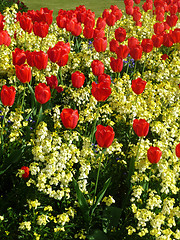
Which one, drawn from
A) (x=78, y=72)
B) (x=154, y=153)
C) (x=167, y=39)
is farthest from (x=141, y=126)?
(x=167, y=39)

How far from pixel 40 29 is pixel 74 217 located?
2.41 meters

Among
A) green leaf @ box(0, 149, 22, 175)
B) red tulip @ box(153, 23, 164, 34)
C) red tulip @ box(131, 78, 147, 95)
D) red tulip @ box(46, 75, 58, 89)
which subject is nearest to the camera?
green leaf @ box(0, 149, 22, 175)

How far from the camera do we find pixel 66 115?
2744 mm

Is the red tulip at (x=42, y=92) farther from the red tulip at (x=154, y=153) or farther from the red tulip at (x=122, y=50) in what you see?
the red tulip at (x=122, y=50)

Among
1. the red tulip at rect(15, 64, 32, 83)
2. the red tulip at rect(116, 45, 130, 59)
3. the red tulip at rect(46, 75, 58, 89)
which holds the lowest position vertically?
the red tulip at rect(15, 64, 32, 83)

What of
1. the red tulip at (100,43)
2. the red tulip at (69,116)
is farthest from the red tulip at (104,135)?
the red tulip at (100,43)

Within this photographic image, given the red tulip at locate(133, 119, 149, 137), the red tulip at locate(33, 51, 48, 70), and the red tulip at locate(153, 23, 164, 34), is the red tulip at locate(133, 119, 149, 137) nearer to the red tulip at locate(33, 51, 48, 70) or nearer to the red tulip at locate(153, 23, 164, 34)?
the red tulip at locate(33, 51, 48, 70)

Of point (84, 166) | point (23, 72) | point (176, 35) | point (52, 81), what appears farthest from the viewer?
point (176, 35)

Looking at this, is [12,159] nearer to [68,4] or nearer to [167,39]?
[167,39]

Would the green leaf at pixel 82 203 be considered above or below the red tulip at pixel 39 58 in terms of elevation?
below

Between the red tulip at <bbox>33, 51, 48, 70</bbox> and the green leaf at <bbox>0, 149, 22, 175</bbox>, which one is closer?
the green leaf at <bbox>0, 149, 22, 175</bbox>

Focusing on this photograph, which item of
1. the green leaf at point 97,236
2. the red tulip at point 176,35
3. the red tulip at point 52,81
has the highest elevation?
the red tulip at point 176,35

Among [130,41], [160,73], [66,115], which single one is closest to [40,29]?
[130,41]

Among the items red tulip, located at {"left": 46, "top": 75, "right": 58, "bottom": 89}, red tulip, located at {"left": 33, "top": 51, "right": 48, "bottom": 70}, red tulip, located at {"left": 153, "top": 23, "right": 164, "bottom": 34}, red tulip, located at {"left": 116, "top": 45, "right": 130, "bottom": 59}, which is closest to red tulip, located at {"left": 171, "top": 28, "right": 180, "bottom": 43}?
red tulip, located at {"left": 153, "top": 23, "right": 164, "bottom": 34}
